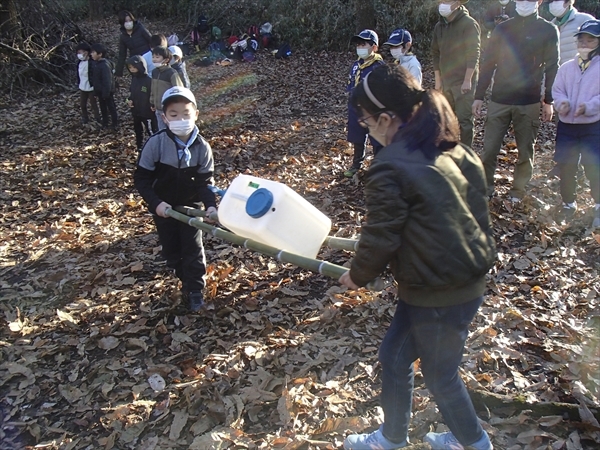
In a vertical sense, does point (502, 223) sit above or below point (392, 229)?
below

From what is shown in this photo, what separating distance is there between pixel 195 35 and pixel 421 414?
61.0ft

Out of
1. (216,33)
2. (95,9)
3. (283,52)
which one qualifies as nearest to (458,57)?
(283,52)

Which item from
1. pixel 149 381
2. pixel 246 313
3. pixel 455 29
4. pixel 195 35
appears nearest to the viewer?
pixel 149 381

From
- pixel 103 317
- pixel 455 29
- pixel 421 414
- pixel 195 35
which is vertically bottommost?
pixel 195 35

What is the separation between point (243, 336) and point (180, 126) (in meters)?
1.94

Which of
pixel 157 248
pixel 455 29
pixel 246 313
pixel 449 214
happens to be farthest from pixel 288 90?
pixel 449 214

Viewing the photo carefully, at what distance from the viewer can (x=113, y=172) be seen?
28.5 ft

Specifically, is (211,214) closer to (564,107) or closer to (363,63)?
(363,63)

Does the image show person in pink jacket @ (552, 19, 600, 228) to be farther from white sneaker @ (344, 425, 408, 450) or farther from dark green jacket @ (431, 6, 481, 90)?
white sneaker @ (344, 425, 408, 450)

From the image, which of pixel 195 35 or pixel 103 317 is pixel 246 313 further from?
pixel 195 35

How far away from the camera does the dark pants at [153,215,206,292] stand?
15.2 feet

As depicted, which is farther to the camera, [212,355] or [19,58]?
[19,58]

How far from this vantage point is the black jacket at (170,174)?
4246 mm

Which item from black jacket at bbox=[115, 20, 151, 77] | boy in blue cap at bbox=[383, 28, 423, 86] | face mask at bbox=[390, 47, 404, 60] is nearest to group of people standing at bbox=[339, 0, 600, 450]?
boy in blue cap at bbox=[383, 28, 423, 86]
